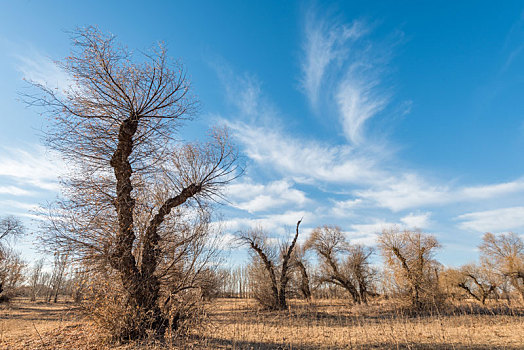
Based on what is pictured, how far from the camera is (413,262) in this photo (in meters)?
20.2

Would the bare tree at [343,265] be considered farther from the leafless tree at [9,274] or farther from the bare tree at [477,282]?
the leafless tree at [9,274]

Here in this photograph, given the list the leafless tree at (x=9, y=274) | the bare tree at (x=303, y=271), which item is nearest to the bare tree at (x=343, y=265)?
the bare tree at (x=303, y=271)

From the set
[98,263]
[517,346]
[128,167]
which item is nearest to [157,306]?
[98,263]

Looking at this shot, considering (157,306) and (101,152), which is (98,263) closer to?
(157,306)

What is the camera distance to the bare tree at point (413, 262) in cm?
1919

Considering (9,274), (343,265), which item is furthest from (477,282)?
(9,274)

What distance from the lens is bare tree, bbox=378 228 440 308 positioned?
19188 millimetres

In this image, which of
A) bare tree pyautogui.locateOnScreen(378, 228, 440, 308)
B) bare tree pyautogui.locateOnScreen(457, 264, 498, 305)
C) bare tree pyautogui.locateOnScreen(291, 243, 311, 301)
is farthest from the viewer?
bare tree pyautogui.locateOnScreen(457, 264, 498, 305)

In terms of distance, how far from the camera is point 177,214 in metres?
9.80

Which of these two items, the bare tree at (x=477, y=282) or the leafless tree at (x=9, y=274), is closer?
the leafless tree at (x=9, y=274)

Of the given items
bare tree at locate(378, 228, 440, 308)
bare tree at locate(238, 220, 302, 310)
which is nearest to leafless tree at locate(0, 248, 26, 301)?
bare tree at locate(238, 220, 302, 310)

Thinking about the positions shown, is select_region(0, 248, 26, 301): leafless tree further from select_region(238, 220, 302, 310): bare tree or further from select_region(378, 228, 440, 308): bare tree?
select_region(378, 228, 440, 308): bare tree

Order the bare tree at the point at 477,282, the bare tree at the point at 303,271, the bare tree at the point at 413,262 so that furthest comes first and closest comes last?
1. the bare tree at the point at 477,282
2. the bare tree at the point at 303,271
3. the bare tree at the point at 413,262

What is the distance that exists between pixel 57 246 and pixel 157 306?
3.40 meters
